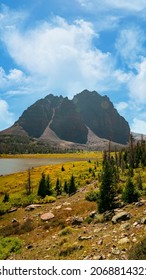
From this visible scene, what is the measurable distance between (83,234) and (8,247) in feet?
20.4

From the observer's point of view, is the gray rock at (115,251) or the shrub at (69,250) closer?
the gray rock at (115,251)

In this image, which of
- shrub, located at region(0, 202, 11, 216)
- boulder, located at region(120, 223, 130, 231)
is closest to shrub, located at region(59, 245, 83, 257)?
boulder, located at region(120, 223, 130, 231)

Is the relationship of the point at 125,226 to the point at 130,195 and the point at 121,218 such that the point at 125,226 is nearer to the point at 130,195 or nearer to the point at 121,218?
the point at 121,218

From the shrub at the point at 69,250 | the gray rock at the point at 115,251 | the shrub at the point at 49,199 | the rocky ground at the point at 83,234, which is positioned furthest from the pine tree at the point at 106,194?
the shrub at the point at 49,199

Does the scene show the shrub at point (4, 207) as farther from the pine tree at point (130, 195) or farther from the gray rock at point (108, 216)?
the gray rock at point (108, 216)

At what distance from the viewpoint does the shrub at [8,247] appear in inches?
855

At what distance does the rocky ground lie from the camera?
56.9ft

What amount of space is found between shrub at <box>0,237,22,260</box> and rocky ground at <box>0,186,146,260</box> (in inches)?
17.8

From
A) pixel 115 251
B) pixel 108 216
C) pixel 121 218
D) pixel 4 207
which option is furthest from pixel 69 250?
pixel 4 207

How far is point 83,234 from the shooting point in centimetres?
2214

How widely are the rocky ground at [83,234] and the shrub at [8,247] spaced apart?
0.45m

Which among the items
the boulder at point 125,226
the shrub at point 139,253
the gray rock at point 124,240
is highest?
the shrub at point 139,253
